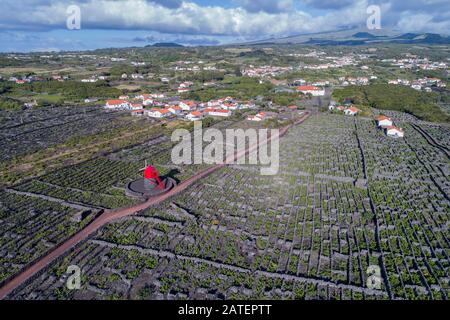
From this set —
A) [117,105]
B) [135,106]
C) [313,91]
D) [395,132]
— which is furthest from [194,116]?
[313,91]

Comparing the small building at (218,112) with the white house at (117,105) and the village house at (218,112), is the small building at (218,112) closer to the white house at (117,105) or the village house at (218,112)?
the village house at (218,112)

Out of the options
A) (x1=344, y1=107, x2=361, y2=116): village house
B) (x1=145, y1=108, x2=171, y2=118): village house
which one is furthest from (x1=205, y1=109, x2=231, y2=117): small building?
(x1=344, y1=107, x2=361, y2=116): village house

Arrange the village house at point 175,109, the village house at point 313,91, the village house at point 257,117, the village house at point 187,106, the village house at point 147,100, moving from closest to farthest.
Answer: the village house at point 257,117 < the village house at point 175,109 < the village house at point 187,106 < the village house at point 147,100 < the village house at point 313,91

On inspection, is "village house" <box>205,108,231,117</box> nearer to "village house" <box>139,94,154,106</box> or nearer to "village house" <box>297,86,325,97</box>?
"village house" <box>139,94,154,106</box>

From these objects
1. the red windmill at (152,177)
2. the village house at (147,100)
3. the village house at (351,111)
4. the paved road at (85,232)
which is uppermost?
the village house at (147,100)

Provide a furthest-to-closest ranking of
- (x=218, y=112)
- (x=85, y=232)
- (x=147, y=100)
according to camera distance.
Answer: (x=147, y=100) < (x=218, y=112) < (x=85, y=232)

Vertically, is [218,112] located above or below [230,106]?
below

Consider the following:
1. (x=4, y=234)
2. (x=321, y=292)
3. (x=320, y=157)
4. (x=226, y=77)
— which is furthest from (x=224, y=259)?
(x=226, y=77)

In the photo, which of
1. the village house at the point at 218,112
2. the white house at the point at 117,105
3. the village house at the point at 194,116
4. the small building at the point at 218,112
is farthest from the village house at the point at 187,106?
the white house at the point at 117,105

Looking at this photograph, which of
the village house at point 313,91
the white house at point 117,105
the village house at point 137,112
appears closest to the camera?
the village house at point 137,112

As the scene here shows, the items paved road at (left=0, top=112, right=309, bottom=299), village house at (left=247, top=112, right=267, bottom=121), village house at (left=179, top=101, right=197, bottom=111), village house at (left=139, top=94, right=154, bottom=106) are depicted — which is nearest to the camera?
paved road at (left=0, top=112, right=309, bottom=299)

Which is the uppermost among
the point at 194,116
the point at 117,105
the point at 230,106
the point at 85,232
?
the point at 117,105

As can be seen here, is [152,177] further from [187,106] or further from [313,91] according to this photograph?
[313,91]
